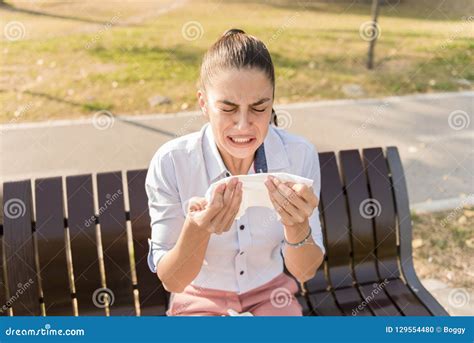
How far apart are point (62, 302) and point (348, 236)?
132cm

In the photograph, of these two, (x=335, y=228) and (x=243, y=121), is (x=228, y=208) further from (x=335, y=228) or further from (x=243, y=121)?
(x=335, y=228)

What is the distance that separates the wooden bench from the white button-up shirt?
1.17 feet

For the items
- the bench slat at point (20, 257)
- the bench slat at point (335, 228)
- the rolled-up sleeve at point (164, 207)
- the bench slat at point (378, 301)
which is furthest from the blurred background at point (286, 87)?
the bench slat at point (20, 257)

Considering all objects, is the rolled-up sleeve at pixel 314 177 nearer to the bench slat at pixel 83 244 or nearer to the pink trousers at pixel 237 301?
the pink trousers at pixel 237 301

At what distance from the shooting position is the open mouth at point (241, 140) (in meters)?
1.85

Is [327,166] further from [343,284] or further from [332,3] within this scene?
[332,3]

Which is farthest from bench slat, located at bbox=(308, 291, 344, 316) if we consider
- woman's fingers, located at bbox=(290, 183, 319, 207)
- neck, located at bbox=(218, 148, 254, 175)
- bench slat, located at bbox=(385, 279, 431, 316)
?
woman's fingers, located at bbox=(290, 183, 319, 207)

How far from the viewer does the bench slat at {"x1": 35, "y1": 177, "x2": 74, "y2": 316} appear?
2.30 metres

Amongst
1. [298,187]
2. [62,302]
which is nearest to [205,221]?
[298,187]

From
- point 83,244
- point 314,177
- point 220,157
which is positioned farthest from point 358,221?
point 83,244

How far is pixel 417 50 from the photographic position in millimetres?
7457

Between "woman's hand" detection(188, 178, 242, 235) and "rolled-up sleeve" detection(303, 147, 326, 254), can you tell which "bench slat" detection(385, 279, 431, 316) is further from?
"woman's hand" detection(188, 178, 242, 235)

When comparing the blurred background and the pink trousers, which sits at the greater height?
the blurred background

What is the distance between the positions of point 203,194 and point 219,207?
0.35 metres
